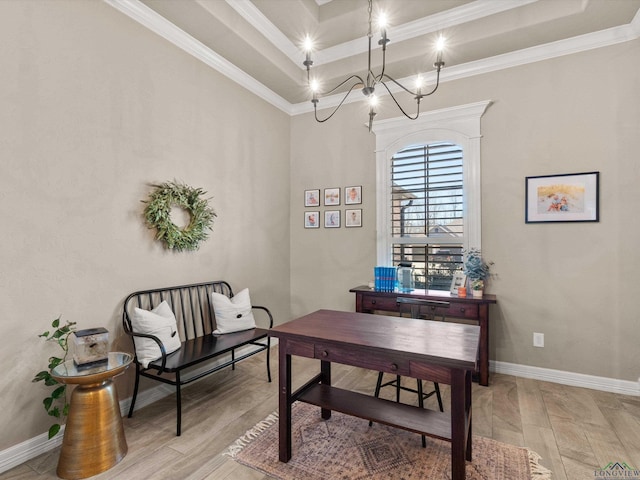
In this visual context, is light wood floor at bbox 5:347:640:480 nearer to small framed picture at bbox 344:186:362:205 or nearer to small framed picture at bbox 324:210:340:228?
small framed picture at bbox 324:210:340:228

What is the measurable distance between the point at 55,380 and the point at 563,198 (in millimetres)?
4231

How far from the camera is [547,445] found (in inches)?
86.6

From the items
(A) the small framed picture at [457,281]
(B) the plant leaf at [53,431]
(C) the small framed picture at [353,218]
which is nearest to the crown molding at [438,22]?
(C) the small framed picture at [353,218]

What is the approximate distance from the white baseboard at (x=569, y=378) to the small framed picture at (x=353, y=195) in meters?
2.30

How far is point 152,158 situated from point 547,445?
363 centimetres

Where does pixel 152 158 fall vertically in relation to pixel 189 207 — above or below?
above

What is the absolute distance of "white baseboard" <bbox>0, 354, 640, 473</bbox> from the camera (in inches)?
79.4

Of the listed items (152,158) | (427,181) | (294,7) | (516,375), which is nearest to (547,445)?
(516,375)

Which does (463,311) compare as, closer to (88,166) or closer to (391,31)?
(391,31)

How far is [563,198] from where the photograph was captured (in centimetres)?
314

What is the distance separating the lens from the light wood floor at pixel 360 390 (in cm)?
200

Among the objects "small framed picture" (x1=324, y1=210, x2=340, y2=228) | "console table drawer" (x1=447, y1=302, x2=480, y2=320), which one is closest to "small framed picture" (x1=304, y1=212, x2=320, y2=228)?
"small framed picture" (x1=324, y1=210, x2=340, y2=228)

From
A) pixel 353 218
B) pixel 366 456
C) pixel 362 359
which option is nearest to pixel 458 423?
pixel 362 359

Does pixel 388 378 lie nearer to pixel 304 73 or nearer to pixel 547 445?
pixel 547 445
